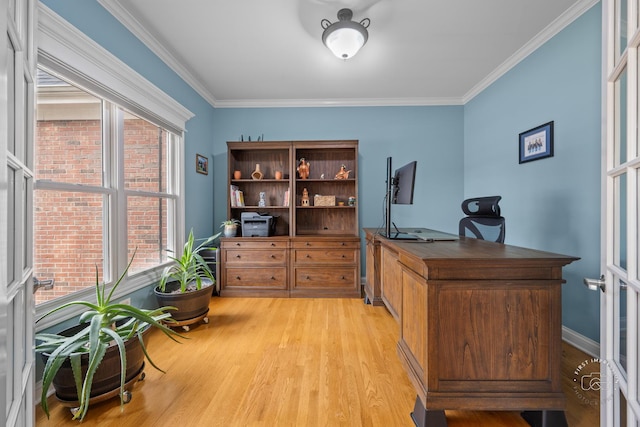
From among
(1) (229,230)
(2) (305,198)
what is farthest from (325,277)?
(1) (229,230)

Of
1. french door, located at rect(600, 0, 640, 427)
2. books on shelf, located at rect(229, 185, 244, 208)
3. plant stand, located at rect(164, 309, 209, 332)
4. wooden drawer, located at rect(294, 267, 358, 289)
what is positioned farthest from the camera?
books on shelf, located at rect(229, 185, 244, 208)

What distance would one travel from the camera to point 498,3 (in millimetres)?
1950

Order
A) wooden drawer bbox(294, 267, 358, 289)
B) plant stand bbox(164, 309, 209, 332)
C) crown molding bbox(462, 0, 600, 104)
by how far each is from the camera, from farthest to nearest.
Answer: wooden drawer bbox(294, 267, 358, 289), plant stand bbox(164, 309, 209, 332), crown molding bbox(462, 0, 600, 104)

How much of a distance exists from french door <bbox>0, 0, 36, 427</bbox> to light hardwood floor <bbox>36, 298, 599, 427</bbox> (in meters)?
0.67

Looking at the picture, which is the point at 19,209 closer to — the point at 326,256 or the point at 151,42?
the point at 151,42

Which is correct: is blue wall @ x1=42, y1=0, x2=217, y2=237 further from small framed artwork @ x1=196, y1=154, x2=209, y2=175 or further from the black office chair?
the black office chair

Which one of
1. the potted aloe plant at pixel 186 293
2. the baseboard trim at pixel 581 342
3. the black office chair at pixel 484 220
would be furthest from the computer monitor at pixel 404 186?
the potted aloe plant at pixel 186 293

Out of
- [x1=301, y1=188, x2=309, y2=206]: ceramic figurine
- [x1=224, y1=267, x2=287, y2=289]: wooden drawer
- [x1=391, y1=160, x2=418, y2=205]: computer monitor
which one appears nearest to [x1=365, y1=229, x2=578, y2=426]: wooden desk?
[x1=391, y1=160, x2=418, y2=205]: computer monitor

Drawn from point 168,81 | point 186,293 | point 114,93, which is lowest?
point 186,293

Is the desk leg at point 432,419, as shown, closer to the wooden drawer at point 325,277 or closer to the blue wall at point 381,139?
the wooden drawer at point 325,277

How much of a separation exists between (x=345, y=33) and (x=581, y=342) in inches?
115

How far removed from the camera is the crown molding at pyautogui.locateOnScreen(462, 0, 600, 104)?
1951 millimetres

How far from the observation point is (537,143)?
2.38 meters

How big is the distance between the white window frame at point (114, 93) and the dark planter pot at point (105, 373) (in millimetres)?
358
